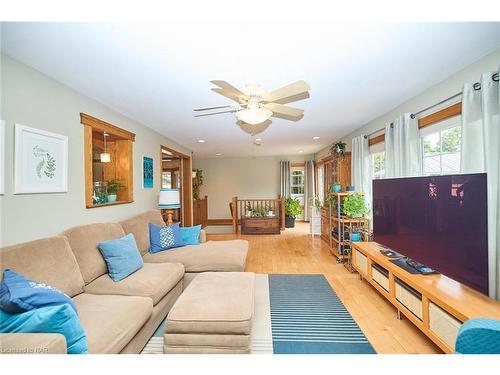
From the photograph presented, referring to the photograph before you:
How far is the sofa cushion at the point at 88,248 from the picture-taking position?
2.03 metres

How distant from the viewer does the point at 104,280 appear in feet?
6.78

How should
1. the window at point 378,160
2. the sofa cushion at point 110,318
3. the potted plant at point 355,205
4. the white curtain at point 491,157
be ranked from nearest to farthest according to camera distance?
the sofa cushion at point 110,318, the white curtain at point 491,157, the window at point 378,160, the potted plant at point 355,205

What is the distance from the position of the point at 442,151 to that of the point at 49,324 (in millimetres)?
3500

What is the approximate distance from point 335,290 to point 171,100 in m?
3.14

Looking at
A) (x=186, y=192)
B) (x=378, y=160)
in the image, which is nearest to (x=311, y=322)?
(x=378, y=160)

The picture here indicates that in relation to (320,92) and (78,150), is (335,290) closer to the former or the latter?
(320,92)

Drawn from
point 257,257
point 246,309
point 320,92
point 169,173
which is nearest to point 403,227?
point 320,92

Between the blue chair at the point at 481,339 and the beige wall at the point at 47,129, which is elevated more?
the beige wall at the point at 47,129

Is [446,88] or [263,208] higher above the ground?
[446,88]

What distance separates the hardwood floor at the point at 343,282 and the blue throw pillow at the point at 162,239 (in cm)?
133

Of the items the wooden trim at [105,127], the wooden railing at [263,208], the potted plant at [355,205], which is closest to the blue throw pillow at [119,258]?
the wooden trim at [105,127]

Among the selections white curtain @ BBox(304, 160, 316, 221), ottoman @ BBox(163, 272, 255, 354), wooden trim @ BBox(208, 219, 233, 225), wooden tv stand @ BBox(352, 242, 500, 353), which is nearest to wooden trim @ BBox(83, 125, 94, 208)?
ottoman @ BBox(163, 272, 255, 354)

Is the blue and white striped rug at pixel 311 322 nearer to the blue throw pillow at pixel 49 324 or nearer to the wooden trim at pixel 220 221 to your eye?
the blue throw pillow at pixel 49 324

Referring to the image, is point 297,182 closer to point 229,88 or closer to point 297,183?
point 297,183
